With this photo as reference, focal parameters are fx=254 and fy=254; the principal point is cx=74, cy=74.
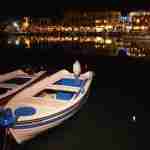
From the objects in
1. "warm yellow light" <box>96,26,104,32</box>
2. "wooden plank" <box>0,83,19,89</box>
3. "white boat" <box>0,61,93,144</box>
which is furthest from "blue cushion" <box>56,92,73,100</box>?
"warm yellow light" <box>96,26,104,32</box>

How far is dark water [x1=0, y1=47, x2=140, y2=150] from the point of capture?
3.46 m

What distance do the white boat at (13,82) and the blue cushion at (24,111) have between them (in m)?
0.29

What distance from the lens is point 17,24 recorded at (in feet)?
34.8

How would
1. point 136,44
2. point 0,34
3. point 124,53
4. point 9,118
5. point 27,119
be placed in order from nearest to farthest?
point 9,118
point 27,119
point 124,53
point 136,44
point 0,34

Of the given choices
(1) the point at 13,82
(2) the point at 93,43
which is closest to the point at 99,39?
(2) the point at 93,43

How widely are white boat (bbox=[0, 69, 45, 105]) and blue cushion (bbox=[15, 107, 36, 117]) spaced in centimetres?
29

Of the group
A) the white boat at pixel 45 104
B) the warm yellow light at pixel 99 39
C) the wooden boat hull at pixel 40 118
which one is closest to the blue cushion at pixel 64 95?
the white boat at pixel 45 104

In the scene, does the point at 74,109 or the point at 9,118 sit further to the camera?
the point at 74,109

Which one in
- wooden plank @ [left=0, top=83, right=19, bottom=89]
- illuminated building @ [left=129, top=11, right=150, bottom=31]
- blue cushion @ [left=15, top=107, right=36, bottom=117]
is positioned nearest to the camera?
blue cushion @ [left=15, top=107, right=36, bottom=117]

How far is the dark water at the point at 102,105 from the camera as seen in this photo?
3.46 metres

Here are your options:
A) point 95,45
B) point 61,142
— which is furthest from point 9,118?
point 95,45

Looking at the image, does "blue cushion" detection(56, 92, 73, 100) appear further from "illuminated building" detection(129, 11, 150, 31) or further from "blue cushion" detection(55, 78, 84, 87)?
"illuminated building" detection(129, 11, 150, 31)

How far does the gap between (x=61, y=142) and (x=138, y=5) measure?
740 centimetres

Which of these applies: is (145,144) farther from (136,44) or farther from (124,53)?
(136,44)
